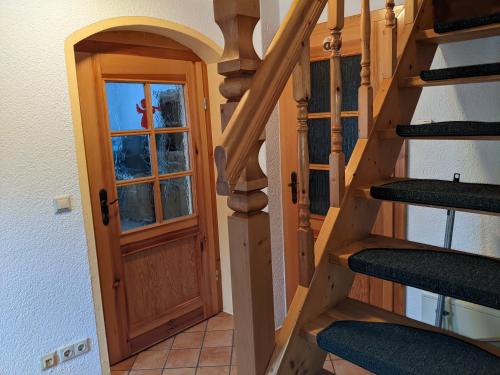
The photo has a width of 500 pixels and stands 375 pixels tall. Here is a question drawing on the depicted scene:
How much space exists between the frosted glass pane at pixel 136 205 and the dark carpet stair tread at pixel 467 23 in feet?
6.39

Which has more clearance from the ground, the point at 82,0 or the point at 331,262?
the point at 82,0

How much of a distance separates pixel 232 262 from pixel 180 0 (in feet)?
6.44

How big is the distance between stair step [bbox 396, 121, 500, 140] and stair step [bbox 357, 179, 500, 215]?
0.17m

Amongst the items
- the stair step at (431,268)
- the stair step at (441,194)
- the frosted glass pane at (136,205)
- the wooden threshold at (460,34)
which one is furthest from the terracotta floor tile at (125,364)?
the wooden threshold at (460,34)

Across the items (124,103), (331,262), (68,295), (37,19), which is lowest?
(68,295)

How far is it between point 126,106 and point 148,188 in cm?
55

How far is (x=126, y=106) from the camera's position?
Answer: 2707mm

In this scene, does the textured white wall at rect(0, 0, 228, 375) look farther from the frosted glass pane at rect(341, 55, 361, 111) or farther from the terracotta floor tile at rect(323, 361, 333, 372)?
the terracotta floor tile at rect(323, 361, 333, 372)

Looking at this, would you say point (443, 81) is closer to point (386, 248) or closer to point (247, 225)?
point (386, 248)

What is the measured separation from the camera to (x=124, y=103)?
2.70m

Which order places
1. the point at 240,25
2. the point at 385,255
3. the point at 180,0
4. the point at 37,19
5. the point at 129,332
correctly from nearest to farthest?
the point at 240,25 < the point at 385,255 < the point at 37,19 < the point at 180,0 < the point at 129,332

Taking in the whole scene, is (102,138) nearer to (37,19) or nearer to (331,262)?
(37,19)

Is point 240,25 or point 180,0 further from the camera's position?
point 180,0

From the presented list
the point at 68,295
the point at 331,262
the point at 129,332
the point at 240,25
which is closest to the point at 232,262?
the point at 331,262
